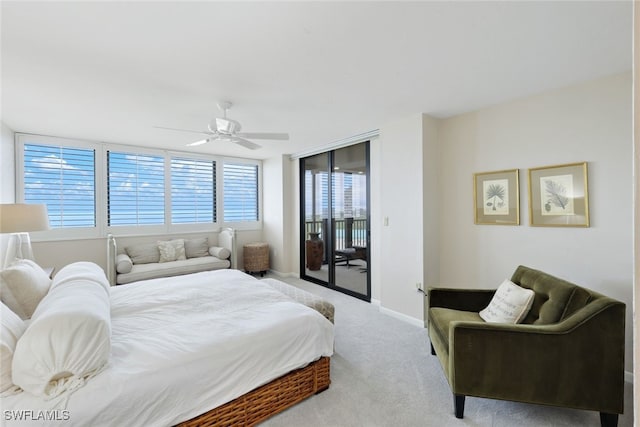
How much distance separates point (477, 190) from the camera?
3090 millimetres

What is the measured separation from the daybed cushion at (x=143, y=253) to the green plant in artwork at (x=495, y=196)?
4.82 meters

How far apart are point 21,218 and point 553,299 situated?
167 inches

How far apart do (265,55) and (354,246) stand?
10.3ft

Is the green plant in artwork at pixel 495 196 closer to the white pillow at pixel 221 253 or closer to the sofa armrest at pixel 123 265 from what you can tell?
the white pillow at pixel 221 253

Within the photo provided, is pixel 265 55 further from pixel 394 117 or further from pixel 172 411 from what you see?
pixel 172 411

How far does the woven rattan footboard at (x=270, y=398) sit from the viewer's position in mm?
1562

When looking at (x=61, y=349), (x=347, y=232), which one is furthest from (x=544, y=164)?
(x=61, y=349)

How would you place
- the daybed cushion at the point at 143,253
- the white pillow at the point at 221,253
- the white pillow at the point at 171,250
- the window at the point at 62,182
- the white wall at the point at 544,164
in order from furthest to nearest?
the white pillow at the point at 221,253, the white pillow at the point at 171,250, the daybed cushion at the point at 143,253, the window at the point at 62,182, the white wall at the point at 544,164

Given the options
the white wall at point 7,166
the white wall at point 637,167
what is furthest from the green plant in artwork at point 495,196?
the white wall at point 7,166

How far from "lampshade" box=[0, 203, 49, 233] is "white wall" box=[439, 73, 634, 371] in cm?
412

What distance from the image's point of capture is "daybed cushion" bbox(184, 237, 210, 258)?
4.91 m

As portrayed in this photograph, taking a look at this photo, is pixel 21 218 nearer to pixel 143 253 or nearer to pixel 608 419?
pixel 143 253

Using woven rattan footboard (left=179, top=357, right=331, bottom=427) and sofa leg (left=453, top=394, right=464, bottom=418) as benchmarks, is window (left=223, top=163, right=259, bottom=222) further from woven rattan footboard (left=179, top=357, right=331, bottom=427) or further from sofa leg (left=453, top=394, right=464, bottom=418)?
sofa leg (left=453, top=394, right=464, bottom=418)

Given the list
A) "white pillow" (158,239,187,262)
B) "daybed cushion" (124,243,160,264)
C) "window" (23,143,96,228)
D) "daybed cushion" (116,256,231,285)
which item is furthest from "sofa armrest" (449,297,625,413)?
"window" (23,143,96,228)
